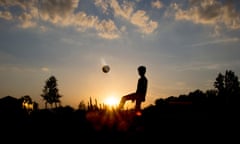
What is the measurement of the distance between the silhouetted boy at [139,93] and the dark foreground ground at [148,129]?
13.1 inches

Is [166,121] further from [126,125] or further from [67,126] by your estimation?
[67,126]

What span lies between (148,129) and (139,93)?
47.0 inches

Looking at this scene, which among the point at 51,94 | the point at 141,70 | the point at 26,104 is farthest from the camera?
the point at 51,94

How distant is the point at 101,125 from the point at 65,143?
157cm

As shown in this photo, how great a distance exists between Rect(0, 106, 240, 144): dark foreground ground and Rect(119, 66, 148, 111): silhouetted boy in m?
0.33

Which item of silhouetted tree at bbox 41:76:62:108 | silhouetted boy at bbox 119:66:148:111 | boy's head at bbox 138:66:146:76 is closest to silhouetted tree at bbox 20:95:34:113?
silhouetted boy at bbox 119:66:148:111

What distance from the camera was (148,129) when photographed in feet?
22.7

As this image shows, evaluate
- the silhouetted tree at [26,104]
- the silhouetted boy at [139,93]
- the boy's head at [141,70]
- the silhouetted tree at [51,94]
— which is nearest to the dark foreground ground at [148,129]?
the silhouetted boy at [139,93]

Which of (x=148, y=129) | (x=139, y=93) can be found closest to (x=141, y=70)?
(x=139, y=93)

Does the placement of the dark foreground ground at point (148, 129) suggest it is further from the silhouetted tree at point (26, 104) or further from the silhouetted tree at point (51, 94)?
the silhouetted tree at point (51, 94)

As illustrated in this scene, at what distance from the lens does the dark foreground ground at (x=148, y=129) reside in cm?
643

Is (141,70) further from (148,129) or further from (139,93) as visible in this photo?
(148,129)

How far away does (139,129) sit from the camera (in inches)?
265

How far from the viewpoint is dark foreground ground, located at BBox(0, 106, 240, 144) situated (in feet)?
21.1
